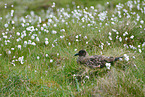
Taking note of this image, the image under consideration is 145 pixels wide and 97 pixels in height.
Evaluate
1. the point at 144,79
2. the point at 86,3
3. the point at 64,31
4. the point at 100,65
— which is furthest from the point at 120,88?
the point at 86,3

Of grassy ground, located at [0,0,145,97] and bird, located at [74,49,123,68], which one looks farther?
bird, located at [74,49,123,68]

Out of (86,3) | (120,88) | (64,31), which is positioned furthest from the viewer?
(86,3)

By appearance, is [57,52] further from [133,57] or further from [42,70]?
[133,57]

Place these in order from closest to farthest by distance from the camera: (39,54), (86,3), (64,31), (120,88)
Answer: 1. (120,88)
2. (39,54)
3. (64,31)
4. (86,3)

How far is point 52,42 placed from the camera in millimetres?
5750

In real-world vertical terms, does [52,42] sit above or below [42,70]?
above

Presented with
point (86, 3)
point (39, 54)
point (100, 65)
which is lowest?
point (100, 65)

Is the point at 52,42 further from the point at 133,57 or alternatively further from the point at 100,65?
the point at 133,57

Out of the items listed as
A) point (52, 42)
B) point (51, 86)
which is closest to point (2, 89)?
point (51, 86)

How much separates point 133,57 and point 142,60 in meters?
0.24

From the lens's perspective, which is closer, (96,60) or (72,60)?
(96,60)

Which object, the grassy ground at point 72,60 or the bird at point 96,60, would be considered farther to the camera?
the bird at point 96,60

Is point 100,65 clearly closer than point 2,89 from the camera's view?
No

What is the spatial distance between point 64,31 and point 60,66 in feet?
5.94
